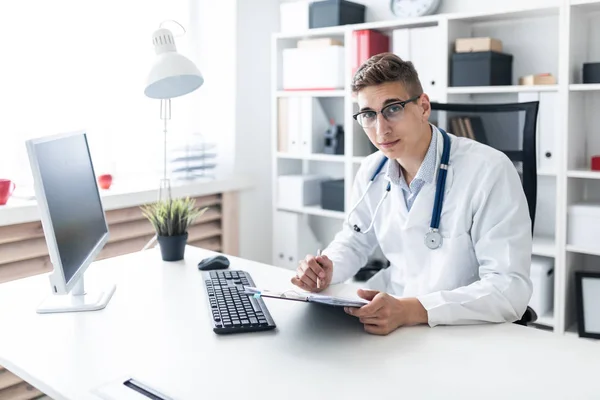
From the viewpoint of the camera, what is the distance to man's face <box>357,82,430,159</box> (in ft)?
5.44

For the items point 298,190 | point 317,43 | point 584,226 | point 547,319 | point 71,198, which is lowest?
point 547,319

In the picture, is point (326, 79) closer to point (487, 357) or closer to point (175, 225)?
point (175, 225)

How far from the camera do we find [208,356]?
1.29 metres

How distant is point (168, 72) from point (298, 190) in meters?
1.71

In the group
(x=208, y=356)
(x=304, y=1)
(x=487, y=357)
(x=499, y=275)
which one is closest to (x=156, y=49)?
(x=208, y=356)

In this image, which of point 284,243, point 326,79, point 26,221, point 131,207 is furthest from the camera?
point 284,243

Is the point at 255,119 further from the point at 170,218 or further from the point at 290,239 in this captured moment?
the point at 170,218

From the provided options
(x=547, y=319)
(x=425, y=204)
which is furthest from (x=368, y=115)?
(x=547, y=319)

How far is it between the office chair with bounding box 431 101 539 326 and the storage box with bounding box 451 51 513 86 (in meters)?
0.42

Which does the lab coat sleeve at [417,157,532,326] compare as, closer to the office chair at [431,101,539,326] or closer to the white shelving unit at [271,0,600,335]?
the office chair at [431,101,539,326]

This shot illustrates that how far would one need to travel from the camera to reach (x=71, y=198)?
5.18 feet

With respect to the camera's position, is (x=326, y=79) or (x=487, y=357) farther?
(x=326, y=79)

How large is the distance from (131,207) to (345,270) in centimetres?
151

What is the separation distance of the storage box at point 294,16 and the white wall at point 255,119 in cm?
18
